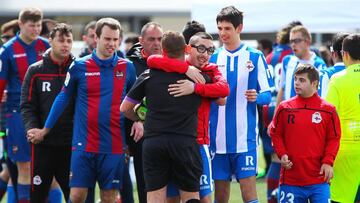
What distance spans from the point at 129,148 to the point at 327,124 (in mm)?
2034

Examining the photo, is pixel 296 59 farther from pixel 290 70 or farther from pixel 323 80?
pixel 323 80

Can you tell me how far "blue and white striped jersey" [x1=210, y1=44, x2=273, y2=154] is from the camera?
27.5ft

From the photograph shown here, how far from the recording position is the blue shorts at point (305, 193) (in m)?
7.79

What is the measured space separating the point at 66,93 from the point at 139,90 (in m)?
1.26

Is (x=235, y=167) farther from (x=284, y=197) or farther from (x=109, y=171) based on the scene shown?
(x=109, y=171)

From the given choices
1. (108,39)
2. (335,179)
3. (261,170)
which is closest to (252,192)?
(335,179)

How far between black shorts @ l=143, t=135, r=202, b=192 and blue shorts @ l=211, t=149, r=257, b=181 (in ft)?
4.11

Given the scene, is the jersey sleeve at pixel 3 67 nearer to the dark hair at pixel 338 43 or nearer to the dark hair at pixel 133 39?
the dark hair at pixel 133 39

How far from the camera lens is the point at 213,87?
7156mm

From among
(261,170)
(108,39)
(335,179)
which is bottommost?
(261,170)

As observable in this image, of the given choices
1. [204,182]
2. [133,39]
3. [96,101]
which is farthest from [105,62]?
[133,39]

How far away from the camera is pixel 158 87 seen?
703cm

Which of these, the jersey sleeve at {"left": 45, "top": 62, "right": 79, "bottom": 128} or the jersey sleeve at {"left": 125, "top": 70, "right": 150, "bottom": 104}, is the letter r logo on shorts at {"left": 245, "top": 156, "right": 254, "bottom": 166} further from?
the jersey sleeve at {"left": 45, "top": 62, "right": 79, "bottom": 128}

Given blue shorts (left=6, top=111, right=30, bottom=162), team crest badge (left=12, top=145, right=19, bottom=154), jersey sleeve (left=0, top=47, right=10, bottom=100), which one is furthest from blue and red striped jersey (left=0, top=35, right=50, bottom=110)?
team crest badge (left=12, top=145, right=19, bottom=154)
